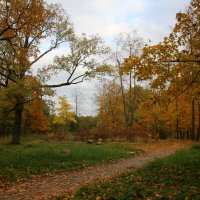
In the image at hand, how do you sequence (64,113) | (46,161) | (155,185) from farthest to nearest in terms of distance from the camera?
(64,113), (46,161), (155,185)

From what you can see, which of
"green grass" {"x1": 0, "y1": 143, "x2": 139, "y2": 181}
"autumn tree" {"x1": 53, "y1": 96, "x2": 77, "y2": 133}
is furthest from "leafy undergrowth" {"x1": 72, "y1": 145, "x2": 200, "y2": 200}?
"autumn tree" {"x1": 53, "y1": 96, "x2": 77, "y2": 133}

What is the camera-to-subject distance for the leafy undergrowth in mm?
7789

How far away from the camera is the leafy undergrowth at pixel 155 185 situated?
Result: 7.79 m

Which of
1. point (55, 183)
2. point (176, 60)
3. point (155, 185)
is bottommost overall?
point (55, 183)

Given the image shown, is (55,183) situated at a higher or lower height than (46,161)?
lower

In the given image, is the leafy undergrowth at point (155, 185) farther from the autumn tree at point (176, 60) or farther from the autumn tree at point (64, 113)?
→ the autumn tree at point (64, 113)

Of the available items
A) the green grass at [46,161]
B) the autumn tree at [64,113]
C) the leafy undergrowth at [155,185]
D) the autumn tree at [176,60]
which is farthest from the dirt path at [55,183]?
the autumn tree at [64,113]

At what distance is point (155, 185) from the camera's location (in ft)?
29.9

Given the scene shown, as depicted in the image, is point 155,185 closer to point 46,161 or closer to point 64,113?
point 46,161

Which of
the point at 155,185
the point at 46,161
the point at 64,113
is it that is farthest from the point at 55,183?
the point at 64,113

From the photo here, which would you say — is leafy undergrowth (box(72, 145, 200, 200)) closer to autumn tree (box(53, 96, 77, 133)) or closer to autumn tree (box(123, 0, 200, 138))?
autumn tree (box(123, 0, 200, 138))

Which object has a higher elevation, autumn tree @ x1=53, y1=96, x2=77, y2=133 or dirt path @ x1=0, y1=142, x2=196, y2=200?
autumn tree @ x1=53, y1=96, x2=77, y2=133

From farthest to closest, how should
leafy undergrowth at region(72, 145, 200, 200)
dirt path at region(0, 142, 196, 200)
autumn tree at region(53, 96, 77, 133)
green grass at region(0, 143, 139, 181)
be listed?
1. autumn tree at region(53, 96, 77, 133)
2. green grass at region(0, 143, 139, 181)
3. dirt path at region(0, 142, 196, 200)
4. leafy undergrowth at region(72, 145, 200, 200)

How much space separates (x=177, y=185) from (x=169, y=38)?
484 centimetres
